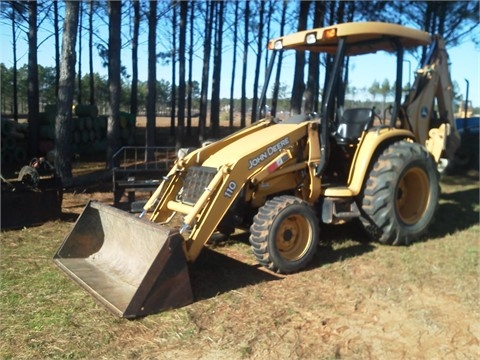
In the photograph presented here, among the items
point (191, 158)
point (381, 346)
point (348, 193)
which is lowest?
point (381, 346)

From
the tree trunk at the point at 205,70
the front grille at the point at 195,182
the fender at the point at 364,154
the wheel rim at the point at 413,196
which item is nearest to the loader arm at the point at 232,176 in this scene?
the front grille at the point at 195,182

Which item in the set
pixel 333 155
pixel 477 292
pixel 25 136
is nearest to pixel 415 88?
pixel 333 155

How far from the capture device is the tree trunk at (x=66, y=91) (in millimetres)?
9281

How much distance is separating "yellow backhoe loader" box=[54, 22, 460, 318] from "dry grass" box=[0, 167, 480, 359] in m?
0.22

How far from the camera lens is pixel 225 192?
4793 millimetres

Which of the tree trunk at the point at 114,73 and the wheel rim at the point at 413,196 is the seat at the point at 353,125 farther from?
the tree trunk at the point at 114,73

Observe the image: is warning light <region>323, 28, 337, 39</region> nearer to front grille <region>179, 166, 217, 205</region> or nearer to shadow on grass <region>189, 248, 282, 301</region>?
front grille <region>179, 166, 217, 205</region>

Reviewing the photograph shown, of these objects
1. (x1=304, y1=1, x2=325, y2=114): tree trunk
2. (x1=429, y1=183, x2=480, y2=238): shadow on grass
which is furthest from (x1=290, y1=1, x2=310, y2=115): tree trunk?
(x1=429, y1=183, x2=480, y2=238): shadow on grass

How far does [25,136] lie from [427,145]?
41.5 feet

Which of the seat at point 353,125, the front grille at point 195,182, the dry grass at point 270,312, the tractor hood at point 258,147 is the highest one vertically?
the seat at point 353,125

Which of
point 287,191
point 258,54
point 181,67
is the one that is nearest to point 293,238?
point 287,191

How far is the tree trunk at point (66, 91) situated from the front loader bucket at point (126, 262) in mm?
4388

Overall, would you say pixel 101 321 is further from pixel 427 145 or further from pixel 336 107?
pixel 427 145

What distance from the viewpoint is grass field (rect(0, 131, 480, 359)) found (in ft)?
Result: 11.4
